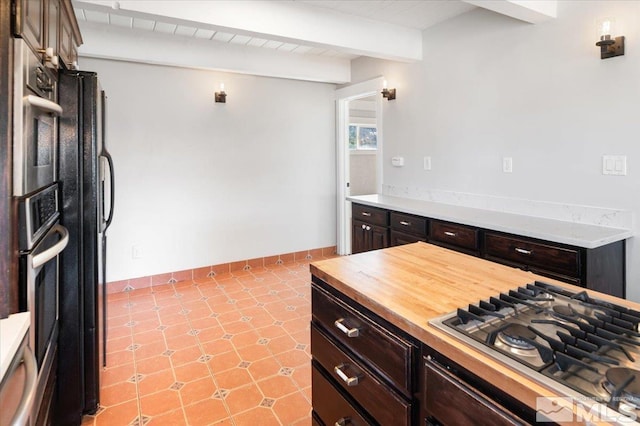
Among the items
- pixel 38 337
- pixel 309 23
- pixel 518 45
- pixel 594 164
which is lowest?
pixel 38 337

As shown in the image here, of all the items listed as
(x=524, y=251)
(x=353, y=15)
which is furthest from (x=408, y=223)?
(x=353, y=15)

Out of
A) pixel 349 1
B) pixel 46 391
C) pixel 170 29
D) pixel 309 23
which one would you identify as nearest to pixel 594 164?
pixel 349 1

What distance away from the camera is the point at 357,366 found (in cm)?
125

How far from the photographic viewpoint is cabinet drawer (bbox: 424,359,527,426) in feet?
2.57

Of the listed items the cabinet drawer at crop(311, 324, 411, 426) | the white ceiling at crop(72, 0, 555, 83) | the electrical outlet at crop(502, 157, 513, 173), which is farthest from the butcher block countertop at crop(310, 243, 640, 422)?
Answer: the white ceiling at crop(72, 0, 555, 83)

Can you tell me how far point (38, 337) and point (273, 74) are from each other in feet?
11.5

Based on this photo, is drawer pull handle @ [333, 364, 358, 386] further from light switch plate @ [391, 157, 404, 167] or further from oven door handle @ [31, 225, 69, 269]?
light switch plate @ [391, 157, 404, 167]

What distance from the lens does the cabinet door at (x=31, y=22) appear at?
105cm

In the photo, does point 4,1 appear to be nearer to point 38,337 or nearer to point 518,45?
point 38,337

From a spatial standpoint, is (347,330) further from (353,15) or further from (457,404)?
(353,15)

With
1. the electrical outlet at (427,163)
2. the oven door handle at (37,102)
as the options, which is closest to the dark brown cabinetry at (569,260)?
the electrical outlet at (427,163)

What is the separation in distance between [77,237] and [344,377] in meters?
1.49

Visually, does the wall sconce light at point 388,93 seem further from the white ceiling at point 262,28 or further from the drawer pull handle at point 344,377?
the drawer pull handle at point 344,377

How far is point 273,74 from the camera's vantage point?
4145 millimetres
